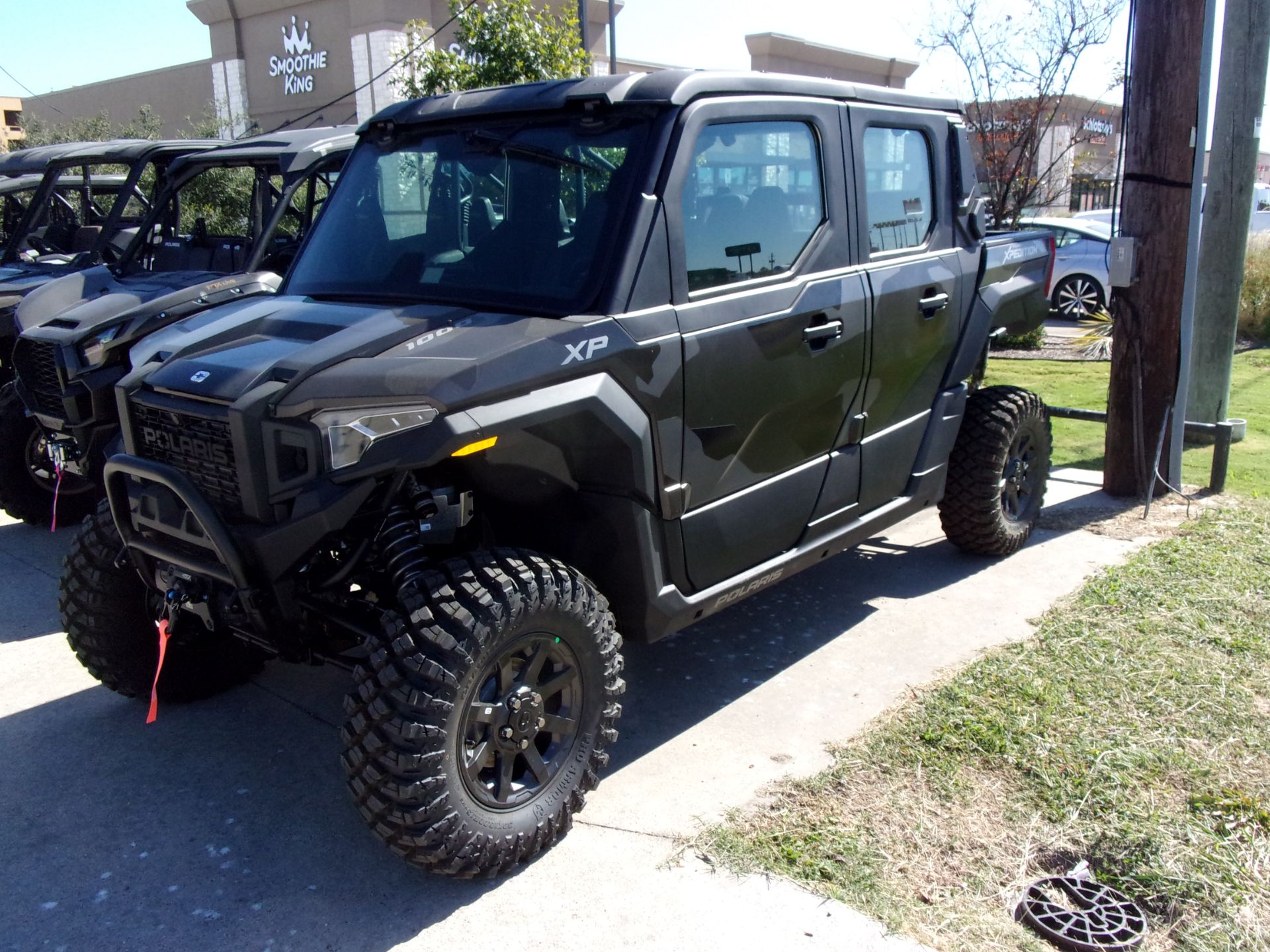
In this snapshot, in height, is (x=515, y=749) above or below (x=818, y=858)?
above

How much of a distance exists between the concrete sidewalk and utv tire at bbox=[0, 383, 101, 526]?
1274 mm

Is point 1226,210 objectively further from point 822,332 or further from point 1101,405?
point 822,332

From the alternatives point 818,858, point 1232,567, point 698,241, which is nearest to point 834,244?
point 698,241

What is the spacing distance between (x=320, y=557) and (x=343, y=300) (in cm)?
99

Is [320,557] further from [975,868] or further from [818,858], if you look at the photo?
[975,868]

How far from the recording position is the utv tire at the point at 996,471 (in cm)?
527

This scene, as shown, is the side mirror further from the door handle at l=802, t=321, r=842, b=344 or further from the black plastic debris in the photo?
the black plastic debris

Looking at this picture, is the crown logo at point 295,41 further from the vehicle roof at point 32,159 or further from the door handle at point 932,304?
the door handle at point 932,304

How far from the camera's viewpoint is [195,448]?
3.02 metres

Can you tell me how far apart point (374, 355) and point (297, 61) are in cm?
2359

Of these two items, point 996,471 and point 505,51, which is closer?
point 996,471

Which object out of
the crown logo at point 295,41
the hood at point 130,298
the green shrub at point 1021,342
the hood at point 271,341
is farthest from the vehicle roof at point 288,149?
the crown logo at point 295,41

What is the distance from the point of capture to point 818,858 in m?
3.12

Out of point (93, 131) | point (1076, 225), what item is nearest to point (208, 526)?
point (1076, 225)
